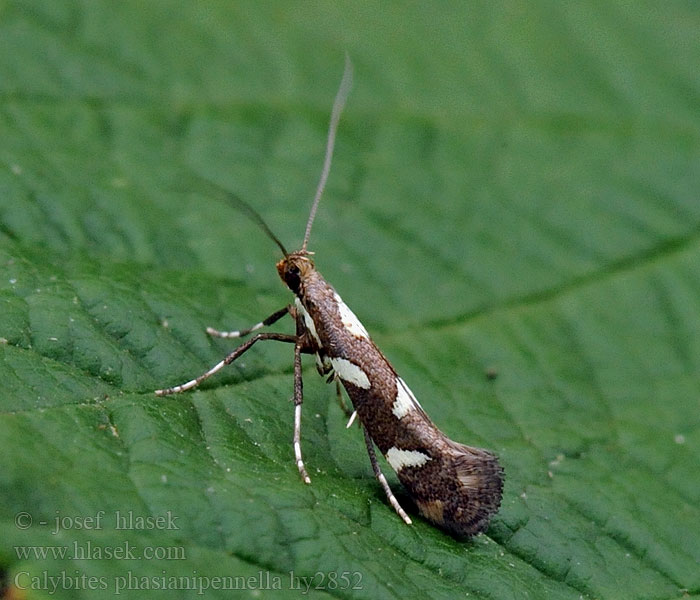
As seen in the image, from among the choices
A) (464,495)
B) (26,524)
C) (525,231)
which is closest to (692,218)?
(525,231)

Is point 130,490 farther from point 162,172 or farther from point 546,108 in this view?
Result: point 546,108

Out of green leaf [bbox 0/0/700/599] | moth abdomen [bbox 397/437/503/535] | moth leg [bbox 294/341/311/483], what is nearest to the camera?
green leaf [bbox 0/0/700/599]

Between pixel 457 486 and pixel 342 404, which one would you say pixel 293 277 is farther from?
pixel 457 486

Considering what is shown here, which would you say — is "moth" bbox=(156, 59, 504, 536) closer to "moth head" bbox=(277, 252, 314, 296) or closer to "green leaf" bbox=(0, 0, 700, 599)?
"moth head" bbox=(277, 252, 314, 296)

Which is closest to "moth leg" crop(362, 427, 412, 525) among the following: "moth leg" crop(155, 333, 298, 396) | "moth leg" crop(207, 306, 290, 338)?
"moth leg" crop(155, 333, 298, 396)

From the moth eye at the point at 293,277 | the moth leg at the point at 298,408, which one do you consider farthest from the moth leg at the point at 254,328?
the moth leg at the point at 298,408

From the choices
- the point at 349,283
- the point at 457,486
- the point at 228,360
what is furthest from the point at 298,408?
the point at 349,283
